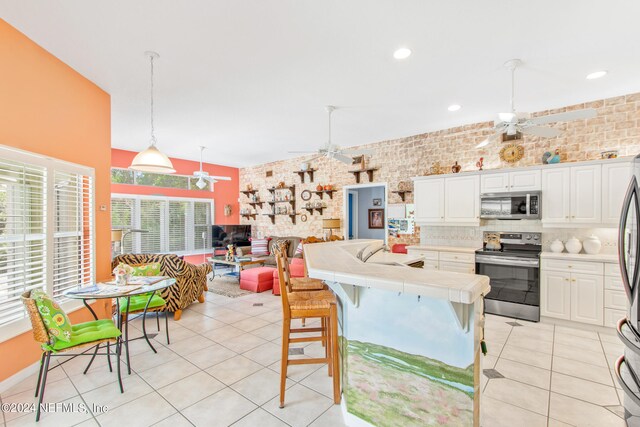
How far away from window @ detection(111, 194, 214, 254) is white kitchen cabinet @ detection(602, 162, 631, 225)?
27.1 feet

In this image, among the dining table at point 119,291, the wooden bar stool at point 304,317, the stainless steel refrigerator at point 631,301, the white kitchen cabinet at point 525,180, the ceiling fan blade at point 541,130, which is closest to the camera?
the stainless steel refrigerator at point 631,301

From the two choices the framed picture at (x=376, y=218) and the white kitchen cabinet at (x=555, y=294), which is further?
the framed picture at (x=376, y=218)

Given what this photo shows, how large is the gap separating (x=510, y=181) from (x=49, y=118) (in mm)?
5636

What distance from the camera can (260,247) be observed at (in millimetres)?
7691

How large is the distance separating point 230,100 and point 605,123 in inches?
198

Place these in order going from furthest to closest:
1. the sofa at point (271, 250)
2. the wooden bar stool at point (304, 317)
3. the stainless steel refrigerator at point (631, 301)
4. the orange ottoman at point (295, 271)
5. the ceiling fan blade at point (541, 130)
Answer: the sofa at point (271, 250)
the orange ottoman at point (295, 271)
the ceiling fan blade at point (541, 130)
the wooden bar stool at point (304, 317)
the stainless steel refrigerator at point (631, 301)

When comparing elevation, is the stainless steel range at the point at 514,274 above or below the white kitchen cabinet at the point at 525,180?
below

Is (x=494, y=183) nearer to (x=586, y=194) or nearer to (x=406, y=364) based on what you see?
(x=586, y=194)

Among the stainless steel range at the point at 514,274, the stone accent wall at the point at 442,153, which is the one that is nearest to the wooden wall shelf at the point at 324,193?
the stone accent wall at the point at 442,153

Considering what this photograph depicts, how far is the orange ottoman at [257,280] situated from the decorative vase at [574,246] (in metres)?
4.59

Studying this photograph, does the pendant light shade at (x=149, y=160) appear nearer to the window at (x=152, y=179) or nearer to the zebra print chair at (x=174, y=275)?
the zebra print chair at (x=174, y=275)

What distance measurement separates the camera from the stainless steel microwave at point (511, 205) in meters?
4.11

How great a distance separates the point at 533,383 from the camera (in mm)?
2541

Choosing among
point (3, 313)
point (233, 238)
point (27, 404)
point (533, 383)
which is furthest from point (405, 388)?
point (233, 238)
